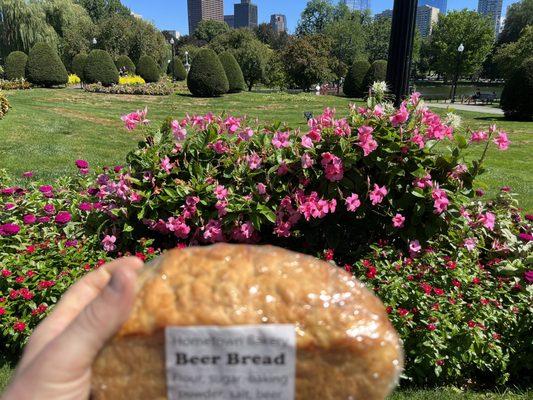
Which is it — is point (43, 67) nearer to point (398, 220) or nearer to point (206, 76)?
point (206, 76)

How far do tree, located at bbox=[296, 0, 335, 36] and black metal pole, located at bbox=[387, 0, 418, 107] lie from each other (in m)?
73.1

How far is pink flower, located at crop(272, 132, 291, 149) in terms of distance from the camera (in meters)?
3.51

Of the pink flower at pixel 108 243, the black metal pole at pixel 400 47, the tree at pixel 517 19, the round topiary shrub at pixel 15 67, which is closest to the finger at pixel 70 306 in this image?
the pink flower at pixel 108 243

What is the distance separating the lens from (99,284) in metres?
0.98

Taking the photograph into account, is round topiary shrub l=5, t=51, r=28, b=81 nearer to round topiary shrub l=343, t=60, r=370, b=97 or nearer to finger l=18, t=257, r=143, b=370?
round topiary shrub l=343, t=60, r=370, b=97

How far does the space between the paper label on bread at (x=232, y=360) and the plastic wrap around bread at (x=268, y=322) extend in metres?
0.01

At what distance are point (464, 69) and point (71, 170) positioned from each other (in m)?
51.4

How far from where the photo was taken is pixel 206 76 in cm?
2580

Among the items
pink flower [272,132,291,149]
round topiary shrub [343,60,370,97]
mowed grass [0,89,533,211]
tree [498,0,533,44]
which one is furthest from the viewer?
tree [498,0,533,44]

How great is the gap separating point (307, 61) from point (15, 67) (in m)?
21.8

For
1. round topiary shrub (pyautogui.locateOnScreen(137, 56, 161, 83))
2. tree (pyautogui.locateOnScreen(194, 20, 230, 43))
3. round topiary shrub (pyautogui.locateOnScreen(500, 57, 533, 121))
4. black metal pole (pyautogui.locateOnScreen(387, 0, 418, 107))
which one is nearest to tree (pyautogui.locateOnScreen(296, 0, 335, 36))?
tree (pyautogui.locateOnScreen(194, 20, 230, 43))

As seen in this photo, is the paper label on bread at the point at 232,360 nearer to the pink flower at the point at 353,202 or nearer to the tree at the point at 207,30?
the pink flower at the point at 353,202

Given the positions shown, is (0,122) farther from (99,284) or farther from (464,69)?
(464,69)

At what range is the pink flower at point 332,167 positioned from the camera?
3.21 meters
